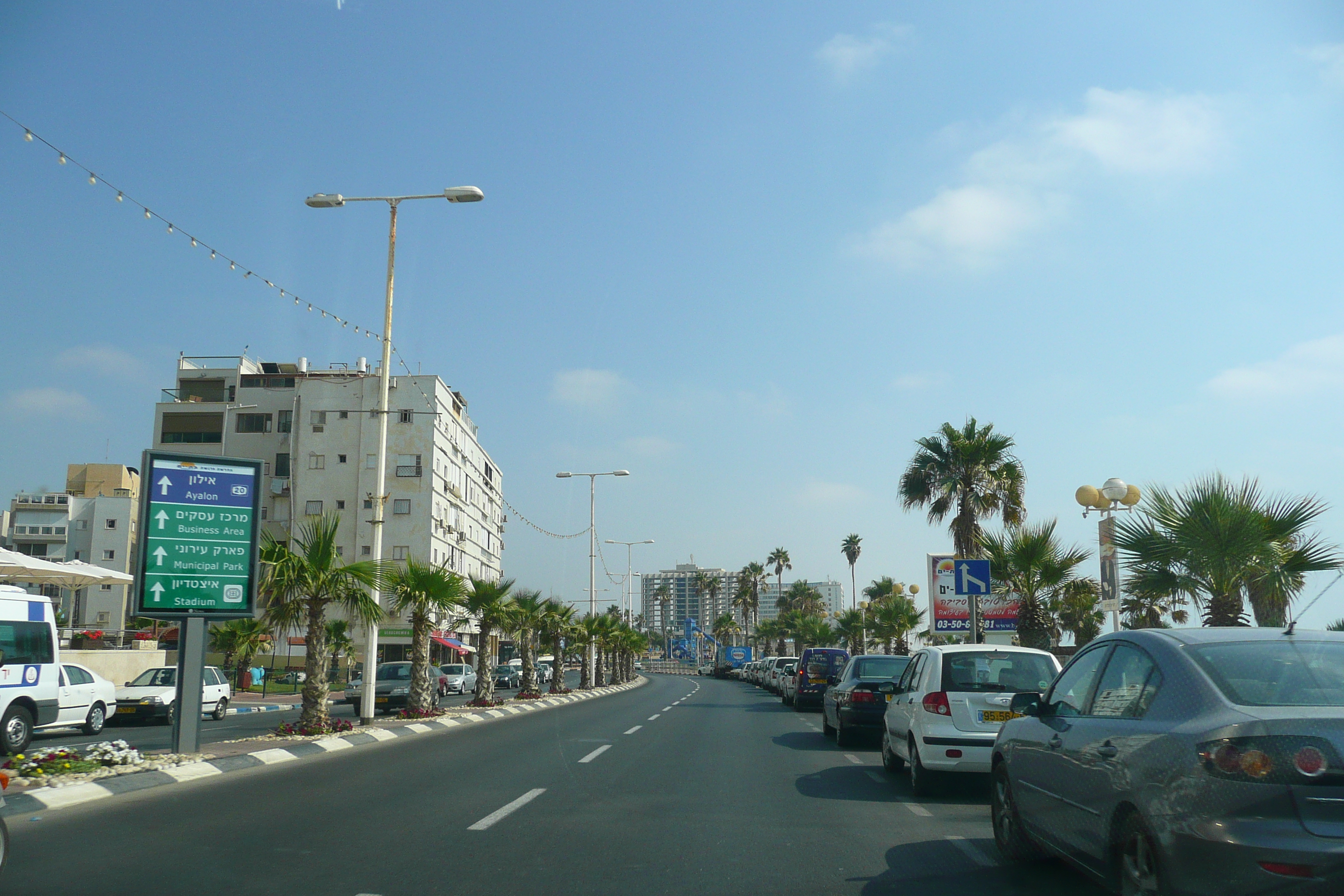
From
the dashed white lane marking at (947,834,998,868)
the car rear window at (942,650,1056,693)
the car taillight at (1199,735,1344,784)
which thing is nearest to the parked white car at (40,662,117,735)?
the car rear window at (942,650,1056,693)

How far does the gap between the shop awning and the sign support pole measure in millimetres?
52140

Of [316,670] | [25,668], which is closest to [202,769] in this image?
[316,670]

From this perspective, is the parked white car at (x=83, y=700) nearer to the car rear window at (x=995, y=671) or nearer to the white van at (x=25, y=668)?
the white van at (x=25, y=668)

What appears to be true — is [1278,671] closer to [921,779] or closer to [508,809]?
[921,779]

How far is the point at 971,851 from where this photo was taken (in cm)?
741

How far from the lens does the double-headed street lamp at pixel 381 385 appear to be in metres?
19.5

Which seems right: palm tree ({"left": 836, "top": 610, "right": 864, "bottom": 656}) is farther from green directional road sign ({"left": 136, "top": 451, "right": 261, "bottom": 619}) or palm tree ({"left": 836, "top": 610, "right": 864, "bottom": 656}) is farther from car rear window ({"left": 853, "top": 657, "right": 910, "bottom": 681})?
green directional road sign ({"left": 136, "top": 451, "right": 261, "bottom": 619})

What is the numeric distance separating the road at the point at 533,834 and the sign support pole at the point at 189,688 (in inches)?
46.4

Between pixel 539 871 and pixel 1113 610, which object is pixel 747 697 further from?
pixel 539 871

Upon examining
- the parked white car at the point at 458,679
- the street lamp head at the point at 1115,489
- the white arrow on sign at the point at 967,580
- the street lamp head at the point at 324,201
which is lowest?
the parked white car at the point at 458,679

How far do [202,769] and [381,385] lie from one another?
980 cm

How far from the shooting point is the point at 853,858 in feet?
23.1

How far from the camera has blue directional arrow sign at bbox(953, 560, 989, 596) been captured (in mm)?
19891

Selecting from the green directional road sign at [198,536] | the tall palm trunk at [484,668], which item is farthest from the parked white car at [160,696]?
the green directional road sign at [198,536]
